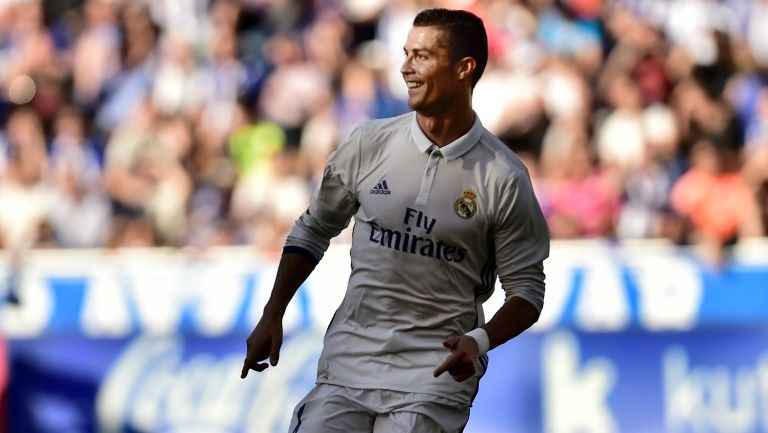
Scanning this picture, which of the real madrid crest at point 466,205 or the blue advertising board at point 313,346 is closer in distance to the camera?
the real madrid crest at point 466,205

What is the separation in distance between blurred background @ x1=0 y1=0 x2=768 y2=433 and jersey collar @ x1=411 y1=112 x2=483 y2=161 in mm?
5935

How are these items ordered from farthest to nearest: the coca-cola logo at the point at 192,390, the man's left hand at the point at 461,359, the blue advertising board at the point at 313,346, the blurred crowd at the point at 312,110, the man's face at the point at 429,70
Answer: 1. the blurred crowd at the point at 312,110
2. the coca-cola logo at the point at 192,390
3. the blue advertising board at the point at 313,346
4. the man's face at the point at 429,70
5. the man's left hand at the point at 461,359

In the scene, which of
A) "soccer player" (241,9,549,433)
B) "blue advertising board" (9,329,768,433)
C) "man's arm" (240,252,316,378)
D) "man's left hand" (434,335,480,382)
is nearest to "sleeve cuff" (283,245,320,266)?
"man's arm" (240,252,316,378)

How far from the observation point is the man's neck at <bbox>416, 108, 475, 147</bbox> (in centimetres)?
579

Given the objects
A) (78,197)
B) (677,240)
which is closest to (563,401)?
(677,240)

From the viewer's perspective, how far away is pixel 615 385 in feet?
38.4

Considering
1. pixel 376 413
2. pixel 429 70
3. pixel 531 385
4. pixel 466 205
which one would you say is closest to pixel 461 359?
pixel 376 413

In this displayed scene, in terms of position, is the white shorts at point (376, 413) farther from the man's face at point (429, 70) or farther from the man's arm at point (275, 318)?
the man's face at point (429, 70)

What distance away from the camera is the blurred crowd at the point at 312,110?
41.2 ft

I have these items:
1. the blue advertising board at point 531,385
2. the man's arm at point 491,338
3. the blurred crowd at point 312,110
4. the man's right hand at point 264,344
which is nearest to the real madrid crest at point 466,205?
the man's arm at point 491,338

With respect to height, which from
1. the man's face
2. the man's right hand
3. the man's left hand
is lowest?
the man's right hand

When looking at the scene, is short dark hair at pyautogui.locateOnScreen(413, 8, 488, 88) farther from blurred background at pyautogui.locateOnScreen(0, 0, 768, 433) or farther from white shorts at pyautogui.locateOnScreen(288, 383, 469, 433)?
blurred background at pyautogui.locateOnScreen(0, 0, 768, 433)

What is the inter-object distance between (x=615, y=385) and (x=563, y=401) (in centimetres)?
42

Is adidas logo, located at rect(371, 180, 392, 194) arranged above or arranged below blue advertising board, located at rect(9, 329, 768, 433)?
above
